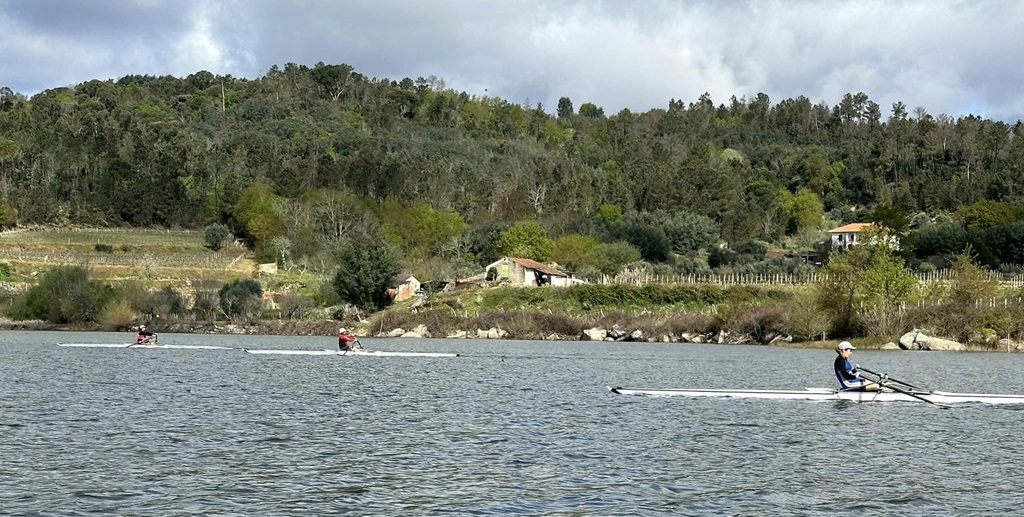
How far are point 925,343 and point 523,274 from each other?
46.9m

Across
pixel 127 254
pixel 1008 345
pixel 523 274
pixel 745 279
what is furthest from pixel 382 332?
pixel 1008 345

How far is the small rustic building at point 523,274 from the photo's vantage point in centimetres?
12006

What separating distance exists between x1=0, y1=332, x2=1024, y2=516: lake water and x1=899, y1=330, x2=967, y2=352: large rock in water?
3137cm

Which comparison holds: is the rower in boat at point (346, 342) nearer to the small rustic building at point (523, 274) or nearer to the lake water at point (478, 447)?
the lake water at point (478, 447)

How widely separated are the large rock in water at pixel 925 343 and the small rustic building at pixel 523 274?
136ft

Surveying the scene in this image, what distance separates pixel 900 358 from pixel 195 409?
48.1 meters

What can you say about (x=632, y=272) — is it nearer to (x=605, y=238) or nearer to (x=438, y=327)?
(x=605, y=238)

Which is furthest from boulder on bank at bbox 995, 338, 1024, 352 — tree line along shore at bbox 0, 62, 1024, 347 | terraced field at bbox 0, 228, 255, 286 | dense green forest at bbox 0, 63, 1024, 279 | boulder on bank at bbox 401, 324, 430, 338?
terraced field at bbox 0, 228, 255, 286

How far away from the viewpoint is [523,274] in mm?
120750

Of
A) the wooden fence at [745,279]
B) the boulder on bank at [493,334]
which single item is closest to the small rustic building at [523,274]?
the wooden fence at [745,279]

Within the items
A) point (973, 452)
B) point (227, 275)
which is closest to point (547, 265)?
point (227, 275)

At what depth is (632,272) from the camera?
125 m

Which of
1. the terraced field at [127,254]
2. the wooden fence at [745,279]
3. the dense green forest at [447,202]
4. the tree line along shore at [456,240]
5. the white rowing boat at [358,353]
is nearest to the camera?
the white rowing boat at [358,353]

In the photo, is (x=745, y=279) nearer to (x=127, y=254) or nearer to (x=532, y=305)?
(x=532, y=305)
